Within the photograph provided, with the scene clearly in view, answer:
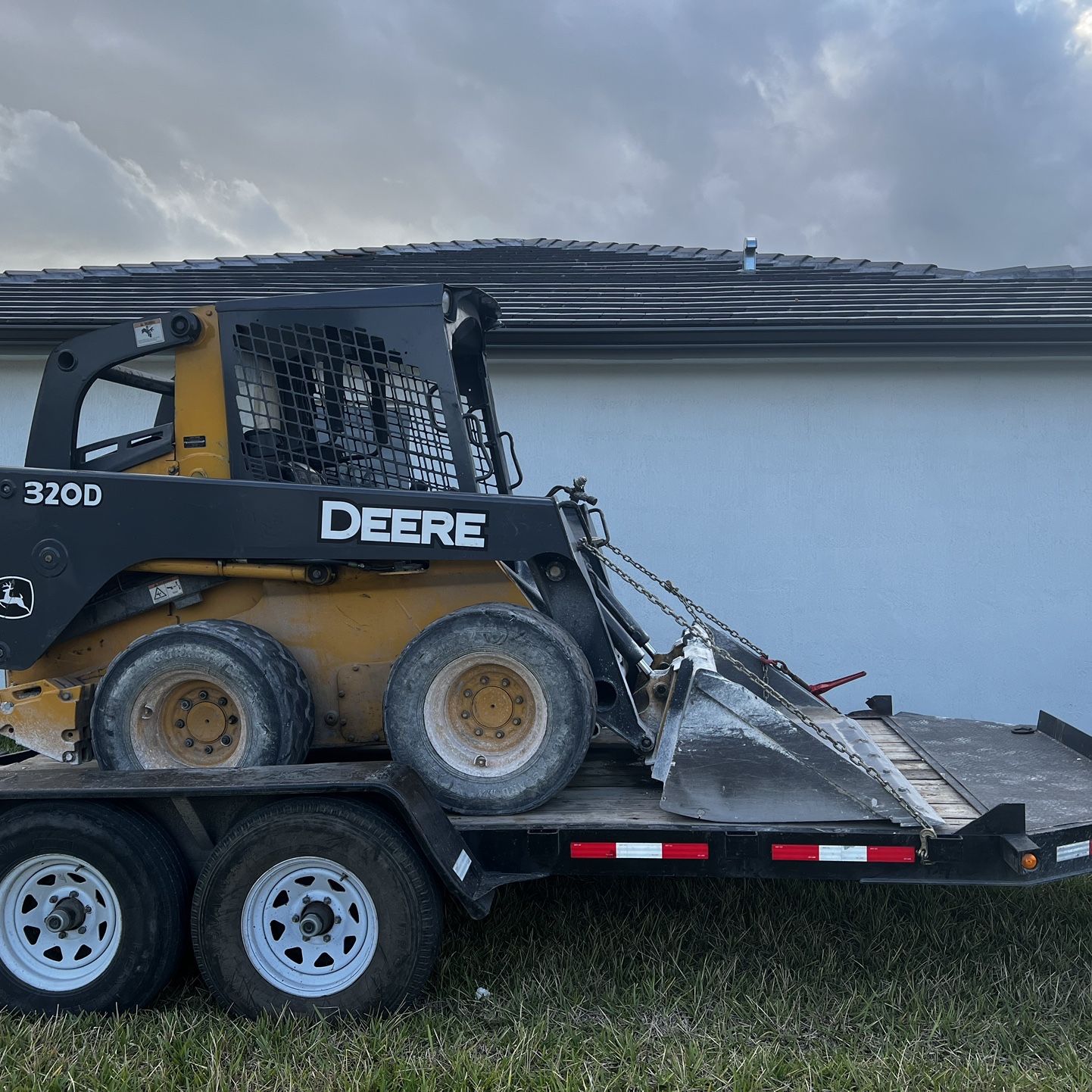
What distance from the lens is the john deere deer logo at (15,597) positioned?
3961 mm

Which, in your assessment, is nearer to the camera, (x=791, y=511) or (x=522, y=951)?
(x=522, y=951)

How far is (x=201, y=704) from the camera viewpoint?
3.91 metres

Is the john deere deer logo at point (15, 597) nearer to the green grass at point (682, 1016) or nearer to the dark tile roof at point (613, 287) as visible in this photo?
the green grass at point (682, 1016)

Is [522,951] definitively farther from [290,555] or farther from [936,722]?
[936,722]

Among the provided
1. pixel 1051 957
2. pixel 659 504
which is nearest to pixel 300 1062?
pixel 1051 957

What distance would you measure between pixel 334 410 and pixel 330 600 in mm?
817

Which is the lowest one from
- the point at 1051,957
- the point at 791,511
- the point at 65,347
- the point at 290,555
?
the point at 1051,957

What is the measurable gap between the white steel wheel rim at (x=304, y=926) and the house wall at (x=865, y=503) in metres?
4.40

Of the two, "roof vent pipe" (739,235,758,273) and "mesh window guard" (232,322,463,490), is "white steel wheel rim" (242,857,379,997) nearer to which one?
"mesh window guard" (232,322,463,490)

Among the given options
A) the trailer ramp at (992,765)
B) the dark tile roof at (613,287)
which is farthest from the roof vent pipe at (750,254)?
the trailer ramp at (992,765)

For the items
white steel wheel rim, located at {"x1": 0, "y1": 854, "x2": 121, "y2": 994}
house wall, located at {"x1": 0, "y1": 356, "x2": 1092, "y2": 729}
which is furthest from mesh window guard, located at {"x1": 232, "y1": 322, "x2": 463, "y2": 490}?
house wall, located at {"x1": 0, "y1": 356, "x2": 1092, "y2": 729}

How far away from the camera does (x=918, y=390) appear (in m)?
7.40

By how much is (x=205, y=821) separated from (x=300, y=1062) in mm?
935

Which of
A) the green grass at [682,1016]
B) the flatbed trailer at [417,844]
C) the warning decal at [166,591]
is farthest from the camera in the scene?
the warning decal at [166,591]
